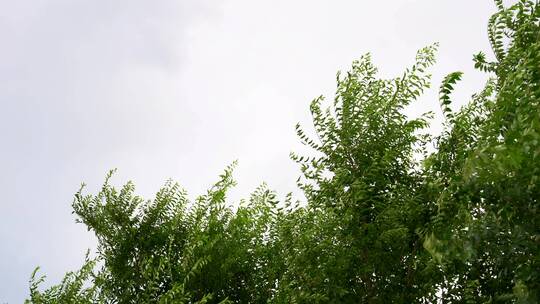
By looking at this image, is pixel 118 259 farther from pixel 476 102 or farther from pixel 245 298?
pixel 476 102

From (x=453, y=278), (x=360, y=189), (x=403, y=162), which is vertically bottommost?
(x=453, y=278)

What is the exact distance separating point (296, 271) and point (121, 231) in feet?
19.5

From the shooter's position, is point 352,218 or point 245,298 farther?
point 245,298

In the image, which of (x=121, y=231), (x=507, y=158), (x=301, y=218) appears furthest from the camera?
(x=121, y=231)

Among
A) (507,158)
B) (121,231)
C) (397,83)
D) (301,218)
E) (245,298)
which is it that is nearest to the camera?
(507,158)

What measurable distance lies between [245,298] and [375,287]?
14.1 ft

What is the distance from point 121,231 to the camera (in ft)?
47.5

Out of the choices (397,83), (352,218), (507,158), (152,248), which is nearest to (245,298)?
(152,248)

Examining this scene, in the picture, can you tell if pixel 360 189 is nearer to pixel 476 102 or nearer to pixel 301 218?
pixel 301 218

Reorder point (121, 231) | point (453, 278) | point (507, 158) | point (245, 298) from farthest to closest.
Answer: point (121, 231) < point (245, 298) < point (453, 278) < point (507, 158)

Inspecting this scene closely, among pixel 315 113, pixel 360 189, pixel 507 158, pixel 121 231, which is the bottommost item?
pixel 507 158

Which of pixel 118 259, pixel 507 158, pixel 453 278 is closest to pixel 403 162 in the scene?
pixel 453 278

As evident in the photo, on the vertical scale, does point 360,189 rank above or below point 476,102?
below

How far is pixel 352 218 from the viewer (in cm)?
973
